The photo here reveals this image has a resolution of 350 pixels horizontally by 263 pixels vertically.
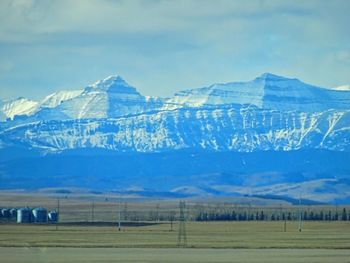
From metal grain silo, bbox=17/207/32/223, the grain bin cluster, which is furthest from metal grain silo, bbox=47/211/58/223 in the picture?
metal grain silo, bbox=17/207/32/223

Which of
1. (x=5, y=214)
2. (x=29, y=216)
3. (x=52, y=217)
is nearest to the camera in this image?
(x=29, y=216)

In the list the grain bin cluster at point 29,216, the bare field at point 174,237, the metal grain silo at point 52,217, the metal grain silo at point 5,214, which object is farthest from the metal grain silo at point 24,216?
the bare field at point 174,237

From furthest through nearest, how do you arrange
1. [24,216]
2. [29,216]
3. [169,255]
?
[24,216] < [29,216] < [169,255]

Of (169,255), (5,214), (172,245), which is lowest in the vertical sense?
Answer: (169,255)

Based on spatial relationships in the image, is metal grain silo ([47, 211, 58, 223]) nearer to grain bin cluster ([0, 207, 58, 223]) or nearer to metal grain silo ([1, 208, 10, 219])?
grain bin cluster ([0, 207, 58, 223])

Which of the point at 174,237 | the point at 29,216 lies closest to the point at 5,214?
the point at 29,216

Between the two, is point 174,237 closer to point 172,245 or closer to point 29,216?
point 172,245

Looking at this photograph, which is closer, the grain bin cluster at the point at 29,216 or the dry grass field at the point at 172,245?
the dry grass field at the point at 172,245

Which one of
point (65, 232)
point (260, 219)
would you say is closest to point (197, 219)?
point (260, 219)

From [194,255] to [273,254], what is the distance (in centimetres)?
541

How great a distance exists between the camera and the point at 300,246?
87.3 metres

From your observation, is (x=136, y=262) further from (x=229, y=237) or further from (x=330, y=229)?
(x=330, y=229)

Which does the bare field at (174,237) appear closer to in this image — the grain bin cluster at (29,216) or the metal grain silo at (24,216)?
the metal grain silo at (24,216)

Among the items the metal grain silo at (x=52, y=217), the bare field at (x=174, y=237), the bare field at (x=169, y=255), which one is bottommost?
the bare field at (x=169, y=255)
